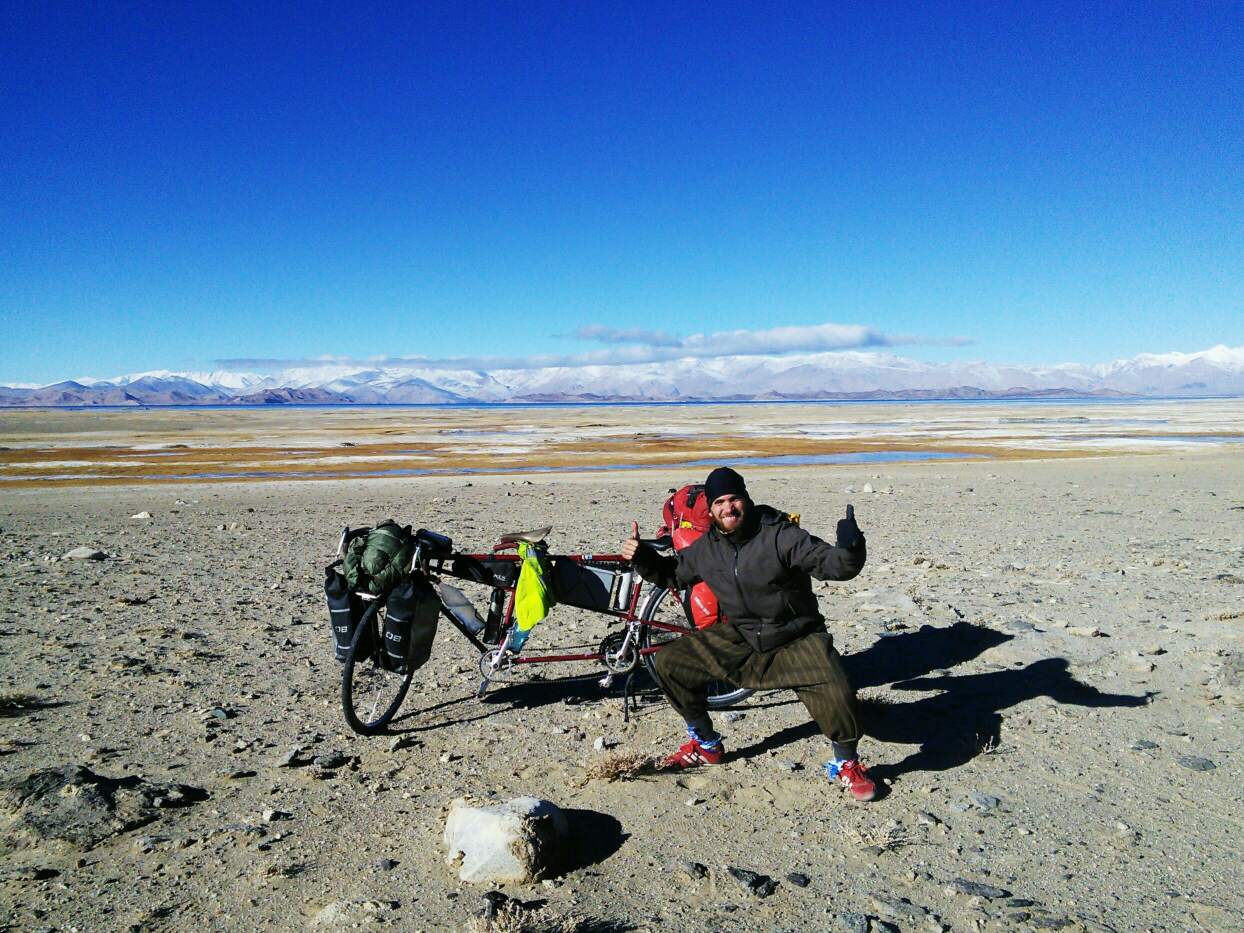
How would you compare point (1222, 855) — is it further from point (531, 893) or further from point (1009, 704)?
point (531, 893)

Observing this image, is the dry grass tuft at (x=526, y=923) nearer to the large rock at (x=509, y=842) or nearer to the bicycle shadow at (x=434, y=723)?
the large rock at (x=509, y=842)

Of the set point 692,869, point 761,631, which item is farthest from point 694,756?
point 692,869

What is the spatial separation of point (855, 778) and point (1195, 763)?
217cm

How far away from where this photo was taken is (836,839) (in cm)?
409

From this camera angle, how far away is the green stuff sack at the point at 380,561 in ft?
17.4

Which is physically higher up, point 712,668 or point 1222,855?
point 712,668

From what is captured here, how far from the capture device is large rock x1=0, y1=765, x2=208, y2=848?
403 centimetres

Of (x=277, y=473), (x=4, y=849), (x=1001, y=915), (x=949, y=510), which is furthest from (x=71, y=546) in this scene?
(x=277, y=473)

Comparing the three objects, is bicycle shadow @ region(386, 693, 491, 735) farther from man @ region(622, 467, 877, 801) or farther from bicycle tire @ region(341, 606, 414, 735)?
man @ region(622, 467, 877, 801)

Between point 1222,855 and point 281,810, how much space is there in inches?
188

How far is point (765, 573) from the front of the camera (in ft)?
15.4

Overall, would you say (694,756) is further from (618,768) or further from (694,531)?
(694,531)

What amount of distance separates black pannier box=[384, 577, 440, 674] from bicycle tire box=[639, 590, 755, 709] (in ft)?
5.22

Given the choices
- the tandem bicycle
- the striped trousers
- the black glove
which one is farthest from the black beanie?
the tandem bicycle
